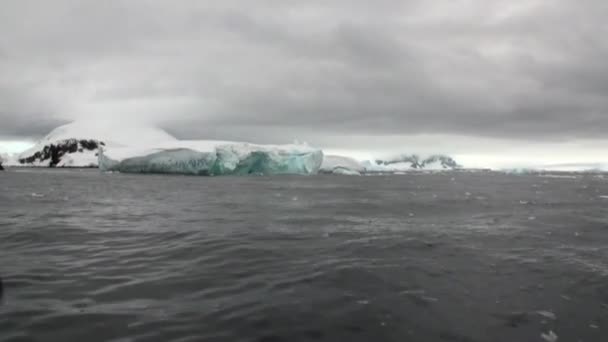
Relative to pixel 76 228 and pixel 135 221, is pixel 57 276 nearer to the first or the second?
pixel 76 228

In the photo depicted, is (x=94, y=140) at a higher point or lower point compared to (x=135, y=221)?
higher

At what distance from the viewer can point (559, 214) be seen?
57.4ft

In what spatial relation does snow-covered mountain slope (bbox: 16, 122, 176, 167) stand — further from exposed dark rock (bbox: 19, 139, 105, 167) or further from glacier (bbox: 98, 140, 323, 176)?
glacier (bbox: 98, 140, 323, 176)

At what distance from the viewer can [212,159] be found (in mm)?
49344

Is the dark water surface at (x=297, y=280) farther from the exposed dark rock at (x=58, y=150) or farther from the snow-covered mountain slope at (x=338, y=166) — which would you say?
the exposed dark rock at (x=58, y=150)

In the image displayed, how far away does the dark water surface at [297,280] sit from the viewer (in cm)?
513

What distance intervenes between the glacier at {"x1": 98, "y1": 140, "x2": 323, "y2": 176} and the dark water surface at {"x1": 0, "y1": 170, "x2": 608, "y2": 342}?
118 ft

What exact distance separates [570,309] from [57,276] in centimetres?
785

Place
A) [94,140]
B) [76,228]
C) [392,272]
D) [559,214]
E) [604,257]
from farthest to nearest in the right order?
[94,140] < [559,214] < [76,228] < [604,257] < [392,272]

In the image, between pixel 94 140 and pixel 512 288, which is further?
pixel 94 140

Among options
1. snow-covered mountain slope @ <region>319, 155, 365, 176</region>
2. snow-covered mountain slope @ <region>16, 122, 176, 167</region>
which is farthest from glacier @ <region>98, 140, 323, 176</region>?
snow-covered mountain slope @ <region>16, 122, 176, 167</region>

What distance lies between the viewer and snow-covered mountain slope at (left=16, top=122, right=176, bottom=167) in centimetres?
13638

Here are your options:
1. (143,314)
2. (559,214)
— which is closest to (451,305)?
(143,314)

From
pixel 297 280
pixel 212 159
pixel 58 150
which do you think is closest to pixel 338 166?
pixel 212 159
